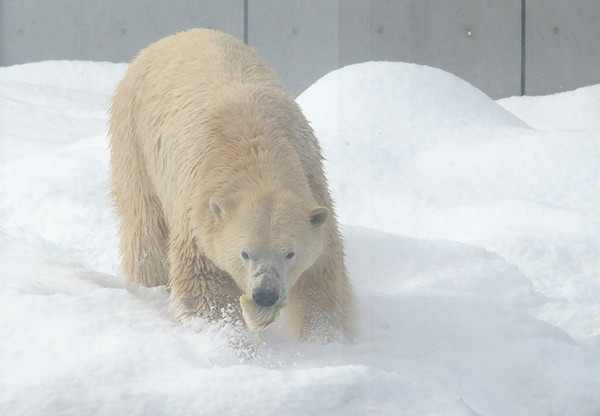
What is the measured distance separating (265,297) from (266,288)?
31 millimetres

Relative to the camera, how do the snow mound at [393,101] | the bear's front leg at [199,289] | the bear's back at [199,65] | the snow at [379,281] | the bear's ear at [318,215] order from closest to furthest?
1. the snow at [379,281]
2. the bear's ear at [318,215]
3. the bear's front leg at [199,289]
4. the bear's back at [199,65]
5. the snow mound at [393,101]

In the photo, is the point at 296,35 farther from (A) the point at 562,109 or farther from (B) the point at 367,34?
(A) the point at 562,109

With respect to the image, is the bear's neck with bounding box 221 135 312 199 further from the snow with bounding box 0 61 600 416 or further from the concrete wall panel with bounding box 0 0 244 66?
the concrete wall panel with bounding box 0 0 244 66

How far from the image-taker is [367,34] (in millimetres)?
10500

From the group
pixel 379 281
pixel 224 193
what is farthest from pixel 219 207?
pixel 379 281

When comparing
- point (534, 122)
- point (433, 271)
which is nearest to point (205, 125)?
point (433, 271)

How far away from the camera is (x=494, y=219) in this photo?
17.7 ft

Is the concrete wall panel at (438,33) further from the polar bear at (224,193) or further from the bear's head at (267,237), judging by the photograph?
the bear's head at (267,237)

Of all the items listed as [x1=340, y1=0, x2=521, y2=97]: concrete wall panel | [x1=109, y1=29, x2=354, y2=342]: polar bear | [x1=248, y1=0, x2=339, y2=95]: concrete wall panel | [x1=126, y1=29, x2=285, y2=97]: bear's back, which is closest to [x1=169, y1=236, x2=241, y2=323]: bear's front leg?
[x1=109, y1=29, x2=354, y2=342]: polar bear

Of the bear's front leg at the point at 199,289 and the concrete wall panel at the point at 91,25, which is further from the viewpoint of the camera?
the concrete wall panel at the point at 91,25

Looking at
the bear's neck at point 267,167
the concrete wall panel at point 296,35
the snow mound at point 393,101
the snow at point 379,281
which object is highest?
the concrete wall panel at point 296,35

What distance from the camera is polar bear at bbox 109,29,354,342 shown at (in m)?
3.40

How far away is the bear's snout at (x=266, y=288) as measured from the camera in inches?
125

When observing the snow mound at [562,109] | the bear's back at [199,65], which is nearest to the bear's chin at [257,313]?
the bear's back at [199,65]
